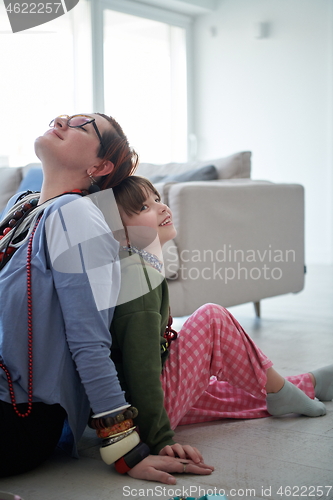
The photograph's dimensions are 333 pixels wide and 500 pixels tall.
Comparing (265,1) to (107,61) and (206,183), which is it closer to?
(107,61)

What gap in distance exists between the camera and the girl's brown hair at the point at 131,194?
4.28ft

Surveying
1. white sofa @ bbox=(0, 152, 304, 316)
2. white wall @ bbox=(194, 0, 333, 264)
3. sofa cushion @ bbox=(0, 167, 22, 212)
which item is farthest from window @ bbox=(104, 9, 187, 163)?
white sofa @ bbox=(0, 152, 304, 316)

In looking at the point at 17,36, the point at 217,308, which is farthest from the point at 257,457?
the point at 17,36

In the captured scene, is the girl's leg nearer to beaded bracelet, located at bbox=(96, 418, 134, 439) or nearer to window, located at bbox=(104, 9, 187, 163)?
beaded bracelet, located at bbox=(96, 418, 134, 439)

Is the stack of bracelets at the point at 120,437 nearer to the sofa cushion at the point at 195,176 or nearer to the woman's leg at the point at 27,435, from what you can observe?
the woman's leg at the point at 27,435

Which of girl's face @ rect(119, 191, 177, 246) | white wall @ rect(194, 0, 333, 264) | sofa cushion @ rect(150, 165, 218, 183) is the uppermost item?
white wall @ rect(194, 0, 333, 264)

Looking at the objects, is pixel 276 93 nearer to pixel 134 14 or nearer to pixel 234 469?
pixel 134 14

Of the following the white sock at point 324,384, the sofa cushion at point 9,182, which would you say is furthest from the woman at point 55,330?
the sofa cushion at point 9,182

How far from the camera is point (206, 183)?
2439 millimetres

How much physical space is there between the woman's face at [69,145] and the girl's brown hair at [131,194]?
106 mm

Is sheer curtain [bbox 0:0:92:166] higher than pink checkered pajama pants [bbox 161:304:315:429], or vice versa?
sheer curtain [bbox 0:0:92:166]

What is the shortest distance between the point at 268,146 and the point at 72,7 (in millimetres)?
2450

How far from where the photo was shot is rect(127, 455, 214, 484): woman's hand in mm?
1041

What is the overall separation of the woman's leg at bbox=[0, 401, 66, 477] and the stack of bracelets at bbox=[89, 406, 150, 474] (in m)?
0.09
